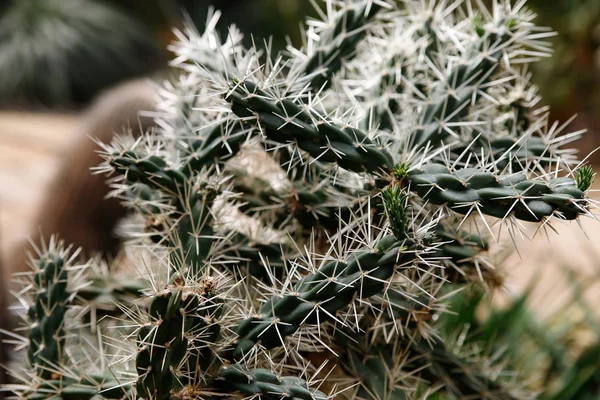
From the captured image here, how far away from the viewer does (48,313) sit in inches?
46.0

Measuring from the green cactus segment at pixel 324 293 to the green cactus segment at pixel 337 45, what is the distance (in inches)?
15.8

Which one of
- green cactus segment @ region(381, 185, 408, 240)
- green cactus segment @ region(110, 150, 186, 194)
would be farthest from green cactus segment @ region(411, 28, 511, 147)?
green cactus segment @ region(110, 150, 186, 194)

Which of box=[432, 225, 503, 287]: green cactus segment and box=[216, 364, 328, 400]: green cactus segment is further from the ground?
box=[432, 225, 503, 287]: green cactus segment

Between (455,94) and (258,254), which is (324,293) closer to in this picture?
(258,254)

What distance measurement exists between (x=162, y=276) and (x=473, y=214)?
503 millimetres

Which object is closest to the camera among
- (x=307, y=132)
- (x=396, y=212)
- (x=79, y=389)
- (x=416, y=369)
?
(x=396, y=212)

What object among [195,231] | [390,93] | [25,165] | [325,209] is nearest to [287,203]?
[325,209]

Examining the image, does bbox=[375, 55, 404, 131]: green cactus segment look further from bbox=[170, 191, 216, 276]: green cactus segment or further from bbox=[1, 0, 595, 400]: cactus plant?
bbox=[170, 191, 216, 276]: green cactus segment

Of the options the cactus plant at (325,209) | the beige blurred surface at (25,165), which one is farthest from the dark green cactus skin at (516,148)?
the beige blurred surface at (25,165)

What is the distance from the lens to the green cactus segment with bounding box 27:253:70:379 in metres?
1.16

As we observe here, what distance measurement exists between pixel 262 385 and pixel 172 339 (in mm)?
151

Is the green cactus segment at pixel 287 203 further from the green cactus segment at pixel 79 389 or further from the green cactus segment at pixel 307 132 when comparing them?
the green cactus segment at pixel 79 389

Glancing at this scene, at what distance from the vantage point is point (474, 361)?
1356 millimetres

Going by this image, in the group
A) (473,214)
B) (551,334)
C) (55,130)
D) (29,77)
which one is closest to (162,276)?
(473,214)
